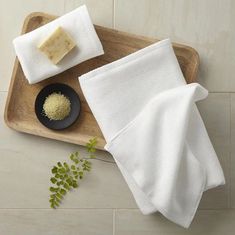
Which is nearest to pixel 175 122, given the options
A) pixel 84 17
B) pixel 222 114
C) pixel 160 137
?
pixel 160 137

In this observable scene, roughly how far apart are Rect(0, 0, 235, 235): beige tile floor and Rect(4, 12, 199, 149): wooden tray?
0.04 metres

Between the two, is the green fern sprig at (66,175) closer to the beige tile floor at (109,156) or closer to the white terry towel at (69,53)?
the beige tile floor at (109,156)

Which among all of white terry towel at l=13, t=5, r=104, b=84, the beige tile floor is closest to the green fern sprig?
the beige tile floor

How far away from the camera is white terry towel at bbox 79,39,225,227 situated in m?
0.91

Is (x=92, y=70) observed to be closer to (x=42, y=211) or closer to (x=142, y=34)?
(x=142, y=34)

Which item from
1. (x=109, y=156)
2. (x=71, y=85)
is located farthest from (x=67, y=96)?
(x=109, y=156)

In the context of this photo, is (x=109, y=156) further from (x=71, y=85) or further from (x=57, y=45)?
(x=57, y=45)

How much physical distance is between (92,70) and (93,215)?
0.37 metres

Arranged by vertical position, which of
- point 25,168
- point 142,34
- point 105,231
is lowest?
point 105,231

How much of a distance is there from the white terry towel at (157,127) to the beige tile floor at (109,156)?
12cm

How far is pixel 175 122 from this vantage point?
901mm

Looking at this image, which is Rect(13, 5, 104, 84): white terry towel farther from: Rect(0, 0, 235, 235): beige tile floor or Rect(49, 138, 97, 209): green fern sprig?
Rect(49, 138, 97, 209): green fern sprig

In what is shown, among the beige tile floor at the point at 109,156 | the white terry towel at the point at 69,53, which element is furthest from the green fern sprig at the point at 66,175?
the white terry towel at the point at 69,53

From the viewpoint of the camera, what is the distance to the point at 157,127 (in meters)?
0.92
